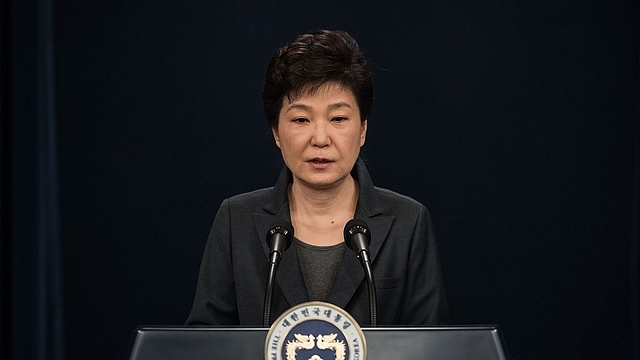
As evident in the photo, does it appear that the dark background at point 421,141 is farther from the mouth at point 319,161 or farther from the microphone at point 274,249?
the microphone at point 274,249

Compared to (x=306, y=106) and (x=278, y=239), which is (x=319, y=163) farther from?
(x=278, y=239)

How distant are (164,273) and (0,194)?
559mm

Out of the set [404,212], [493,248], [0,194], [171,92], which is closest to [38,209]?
[0,194]

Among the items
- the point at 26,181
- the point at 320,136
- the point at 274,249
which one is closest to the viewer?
the point at 274,249

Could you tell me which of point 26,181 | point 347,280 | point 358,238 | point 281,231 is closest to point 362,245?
point 358,238

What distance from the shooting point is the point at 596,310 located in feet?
8.39

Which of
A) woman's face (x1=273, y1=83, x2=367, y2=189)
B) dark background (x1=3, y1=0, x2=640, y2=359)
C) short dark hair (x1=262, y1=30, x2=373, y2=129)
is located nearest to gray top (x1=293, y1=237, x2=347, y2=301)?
woman's face (x1=273, y1=83, x2=367, y2=189)

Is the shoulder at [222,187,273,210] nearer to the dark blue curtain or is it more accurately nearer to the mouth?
the mouth

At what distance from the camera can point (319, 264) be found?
167 centimetres

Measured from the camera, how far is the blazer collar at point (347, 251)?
1.60 metres

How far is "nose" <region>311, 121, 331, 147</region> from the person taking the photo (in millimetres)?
1560

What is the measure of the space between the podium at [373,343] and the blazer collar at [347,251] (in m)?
0.46

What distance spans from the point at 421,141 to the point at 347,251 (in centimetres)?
98

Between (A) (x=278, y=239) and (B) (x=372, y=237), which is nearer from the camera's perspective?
(A) (x=278, y=239)
